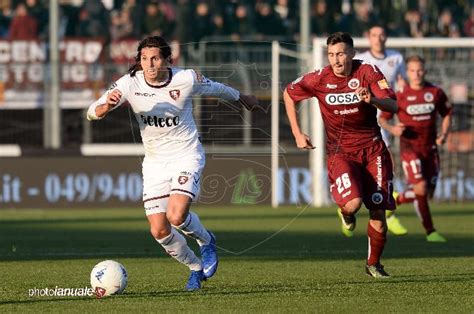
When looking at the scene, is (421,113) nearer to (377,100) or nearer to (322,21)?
(377,100)

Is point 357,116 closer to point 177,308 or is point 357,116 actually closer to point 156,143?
point 156,143

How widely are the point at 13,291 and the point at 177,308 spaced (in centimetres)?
175

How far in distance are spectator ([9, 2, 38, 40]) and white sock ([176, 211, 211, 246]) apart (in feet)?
46.5

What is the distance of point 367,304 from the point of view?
29.2 ft

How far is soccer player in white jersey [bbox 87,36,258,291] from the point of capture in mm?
10203

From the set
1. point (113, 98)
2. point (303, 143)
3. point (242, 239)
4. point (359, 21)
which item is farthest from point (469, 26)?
point (113, 98)

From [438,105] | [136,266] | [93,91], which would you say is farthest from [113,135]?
[136,266]

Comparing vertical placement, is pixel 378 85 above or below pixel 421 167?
above

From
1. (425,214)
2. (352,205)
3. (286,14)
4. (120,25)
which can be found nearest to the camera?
(352,205)

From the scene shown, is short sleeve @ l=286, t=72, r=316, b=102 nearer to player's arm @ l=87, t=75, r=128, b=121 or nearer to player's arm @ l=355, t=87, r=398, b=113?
player's arm @ l=355, t=87, r=398, b=113

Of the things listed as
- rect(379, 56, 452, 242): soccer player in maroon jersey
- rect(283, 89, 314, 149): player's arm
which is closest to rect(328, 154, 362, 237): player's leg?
rect(283, 89, 314, 149): player's arm

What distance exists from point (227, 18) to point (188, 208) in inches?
634

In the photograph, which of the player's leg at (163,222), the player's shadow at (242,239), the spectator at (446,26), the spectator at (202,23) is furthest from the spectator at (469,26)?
the player's leg at (163,222)

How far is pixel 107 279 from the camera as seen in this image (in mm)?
9438
